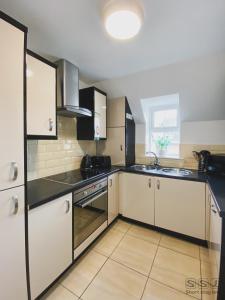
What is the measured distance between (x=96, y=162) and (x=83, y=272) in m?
1.44

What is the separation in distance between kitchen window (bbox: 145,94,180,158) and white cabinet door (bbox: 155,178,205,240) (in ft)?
2.59

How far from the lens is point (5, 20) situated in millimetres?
929

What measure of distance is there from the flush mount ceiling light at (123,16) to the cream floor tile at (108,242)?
2171mm

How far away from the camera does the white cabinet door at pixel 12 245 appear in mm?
975

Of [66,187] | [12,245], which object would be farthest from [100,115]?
[12,245]

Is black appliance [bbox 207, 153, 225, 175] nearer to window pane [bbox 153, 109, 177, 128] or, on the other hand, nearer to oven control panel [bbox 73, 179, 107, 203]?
window pane [bbox 153, 109, 177, 128]

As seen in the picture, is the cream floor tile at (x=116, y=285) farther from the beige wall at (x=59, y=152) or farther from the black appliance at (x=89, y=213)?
the beige wall at (x=59, y=152)

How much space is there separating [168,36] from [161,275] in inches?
88.9

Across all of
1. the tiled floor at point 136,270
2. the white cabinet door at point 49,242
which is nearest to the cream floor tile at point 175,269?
the tiled floor at point 136,270

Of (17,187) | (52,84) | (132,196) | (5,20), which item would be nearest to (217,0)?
(5,20)

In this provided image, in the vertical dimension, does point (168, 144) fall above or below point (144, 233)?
above

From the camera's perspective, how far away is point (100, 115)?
8.25ft

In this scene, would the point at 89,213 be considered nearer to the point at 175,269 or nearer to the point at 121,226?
the point at 121,226

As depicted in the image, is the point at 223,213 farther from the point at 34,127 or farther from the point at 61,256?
the point at 34,127
